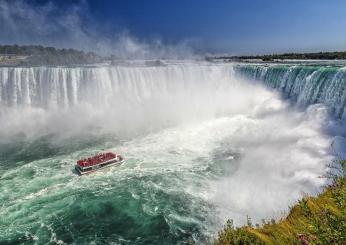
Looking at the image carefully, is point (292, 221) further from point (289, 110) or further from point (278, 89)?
point (278, 89)

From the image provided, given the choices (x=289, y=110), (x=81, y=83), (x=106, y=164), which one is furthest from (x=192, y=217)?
(x=81, y=83)

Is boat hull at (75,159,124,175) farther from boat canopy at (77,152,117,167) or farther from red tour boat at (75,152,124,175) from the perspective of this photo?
boat canopy at (77,152,117,167)

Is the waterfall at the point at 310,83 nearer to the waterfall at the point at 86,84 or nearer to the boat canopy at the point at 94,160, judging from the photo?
the waterfall at the point at 86,84

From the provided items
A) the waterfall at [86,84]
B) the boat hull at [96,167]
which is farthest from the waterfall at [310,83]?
the boat hull at [96,167]

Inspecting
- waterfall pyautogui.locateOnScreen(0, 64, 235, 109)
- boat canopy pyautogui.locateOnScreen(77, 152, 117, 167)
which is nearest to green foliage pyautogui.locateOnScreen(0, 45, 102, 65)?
waterfall pyautogui.locateOnScreen(0, 64, 235, 109)

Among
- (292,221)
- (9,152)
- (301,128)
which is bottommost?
(9,152)
